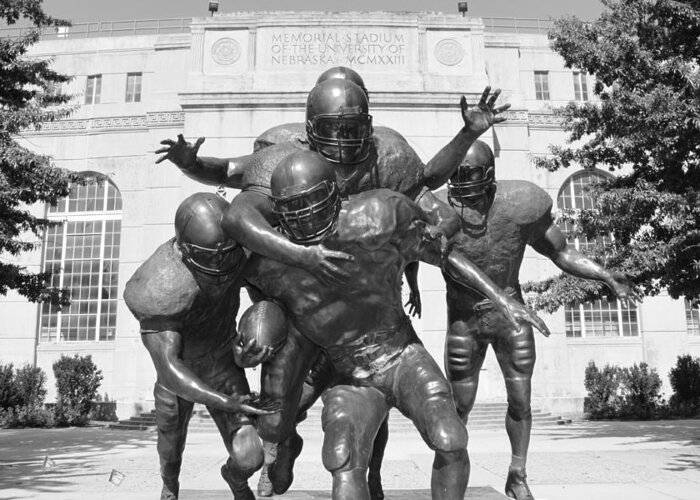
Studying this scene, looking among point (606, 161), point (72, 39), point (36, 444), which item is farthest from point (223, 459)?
point (72, 39)

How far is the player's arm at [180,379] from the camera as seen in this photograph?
3.73 m

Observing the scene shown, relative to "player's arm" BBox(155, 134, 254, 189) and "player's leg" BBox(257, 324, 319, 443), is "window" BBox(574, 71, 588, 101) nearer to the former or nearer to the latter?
"player's arm" BBox(155, 134, 254, 189)

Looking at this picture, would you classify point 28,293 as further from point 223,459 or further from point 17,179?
point 223,459

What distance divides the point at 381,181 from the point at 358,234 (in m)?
0.89

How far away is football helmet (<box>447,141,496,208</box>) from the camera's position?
5234 mm

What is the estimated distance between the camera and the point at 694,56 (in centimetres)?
1159

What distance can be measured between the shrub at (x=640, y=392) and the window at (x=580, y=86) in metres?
9.83

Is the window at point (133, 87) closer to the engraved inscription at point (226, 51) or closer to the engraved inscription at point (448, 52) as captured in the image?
the engraved inscription at point (226, 51)

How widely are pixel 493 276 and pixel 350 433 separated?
2.38 meters

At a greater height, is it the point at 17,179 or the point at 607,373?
the point at 17,179

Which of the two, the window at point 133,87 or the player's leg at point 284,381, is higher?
the window at point 133,87

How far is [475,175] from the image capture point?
527 centimetres

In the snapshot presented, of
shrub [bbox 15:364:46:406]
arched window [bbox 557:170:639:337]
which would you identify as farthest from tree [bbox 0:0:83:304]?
arched window [bbox 557:170:639:337]

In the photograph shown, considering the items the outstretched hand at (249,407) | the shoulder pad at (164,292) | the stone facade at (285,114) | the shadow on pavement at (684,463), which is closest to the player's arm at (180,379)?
the outstretched hand at (249,407)
